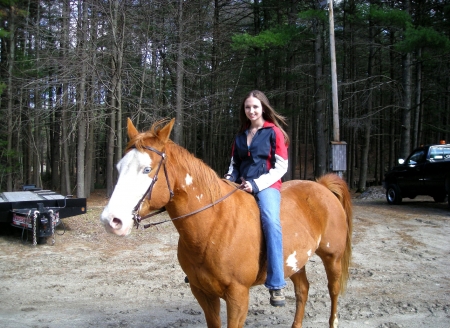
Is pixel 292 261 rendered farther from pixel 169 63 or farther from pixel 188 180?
pixel 169 63

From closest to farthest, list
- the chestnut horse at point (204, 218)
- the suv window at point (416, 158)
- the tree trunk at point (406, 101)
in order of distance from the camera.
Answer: the chestnut horse at point (204, 218), the suv window at point (416, 158), the tree trunk at point (406, 101)

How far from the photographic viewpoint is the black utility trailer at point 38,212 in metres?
7.65

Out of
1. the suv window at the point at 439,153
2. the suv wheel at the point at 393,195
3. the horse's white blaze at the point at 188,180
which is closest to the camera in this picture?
the horse's white blaze at the point at 188,180

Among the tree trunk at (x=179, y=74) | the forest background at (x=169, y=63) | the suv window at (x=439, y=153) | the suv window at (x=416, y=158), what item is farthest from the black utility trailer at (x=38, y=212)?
the suv window at (x=439, y=153)

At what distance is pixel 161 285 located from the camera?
5.54 metres

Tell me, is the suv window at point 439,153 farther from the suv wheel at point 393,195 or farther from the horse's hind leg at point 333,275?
the horse's hind leg at point 333,275

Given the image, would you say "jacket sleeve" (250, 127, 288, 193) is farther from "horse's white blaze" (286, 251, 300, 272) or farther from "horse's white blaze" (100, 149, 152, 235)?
"horse's white blaze" (100, 149, 152, 235)

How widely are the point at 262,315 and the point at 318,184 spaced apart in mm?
1702

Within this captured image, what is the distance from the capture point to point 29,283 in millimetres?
5727

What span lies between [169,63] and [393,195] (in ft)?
31.6

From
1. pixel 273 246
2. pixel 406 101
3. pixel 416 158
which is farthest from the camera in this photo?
pixel 406 101

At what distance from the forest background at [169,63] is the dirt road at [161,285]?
13.3 ft

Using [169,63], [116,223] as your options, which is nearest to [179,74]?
[169,63]

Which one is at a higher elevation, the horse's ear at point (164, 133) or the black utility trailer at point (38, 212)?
the horse's ear at point (164, 133)
